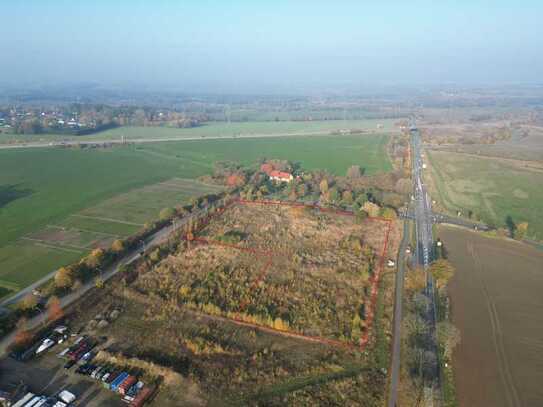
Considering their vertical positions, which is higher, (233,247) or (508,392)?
(233,247)

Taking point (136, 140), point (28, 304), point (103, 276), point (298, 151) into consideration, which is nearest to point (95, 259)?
point (103, 276)

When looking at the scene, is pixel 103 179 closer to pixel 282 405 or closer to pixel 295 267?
pixel 295 267

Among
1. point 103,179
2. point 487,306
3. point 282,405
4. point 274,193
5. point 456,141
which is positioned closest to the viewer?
point 282,405

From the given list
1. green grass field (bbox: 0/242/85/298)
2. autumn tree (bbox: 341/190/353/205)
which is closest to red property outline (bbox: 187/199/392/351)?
autumn tree (bbox: 341/190/353/205)

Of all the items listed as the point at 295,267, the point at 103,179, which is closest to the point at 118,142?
the point at 103,179

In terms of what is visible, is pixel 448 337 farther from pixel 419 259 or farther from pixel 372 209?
pixel 372 209
